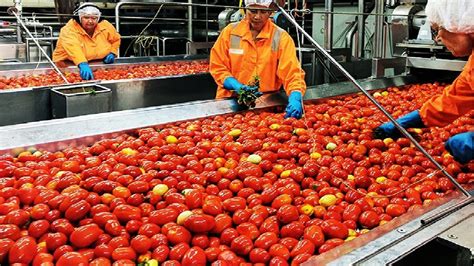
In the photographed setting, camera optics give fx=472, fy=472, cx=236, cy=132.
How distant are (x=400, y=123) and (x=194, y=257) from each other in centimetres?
205

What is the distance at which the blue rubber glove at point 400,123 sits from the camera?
3.13 m

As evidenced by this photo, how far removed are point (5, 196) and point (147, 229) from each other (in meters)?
0.72

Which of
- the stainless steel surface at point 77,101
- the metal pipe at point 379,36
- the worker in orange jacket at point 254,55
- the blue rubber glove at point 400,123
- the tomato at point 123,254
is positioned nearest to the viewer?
the tomato at point 123,254

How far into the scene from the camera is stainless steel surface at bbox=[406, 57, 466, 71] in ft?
16.0

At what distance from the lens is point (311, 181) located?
241 centimetres

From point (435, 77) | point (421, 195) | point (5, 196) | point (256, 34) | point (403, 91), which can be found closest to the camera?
point (5, 196)

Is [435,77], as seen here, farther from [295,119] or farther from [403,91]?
[295,119]

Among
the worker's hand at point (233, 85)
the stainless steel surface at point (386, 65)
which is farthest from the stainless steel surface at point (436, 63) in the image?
the worker's hand at point (233, 85)

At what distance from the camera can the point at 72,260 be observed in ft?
5.11

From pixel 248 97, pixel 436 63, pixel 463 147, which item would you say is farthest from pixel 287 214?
pixel 436 63

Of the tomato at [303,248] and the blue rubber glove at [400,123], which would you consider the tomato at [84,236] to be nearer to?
the tomato at [303,248]

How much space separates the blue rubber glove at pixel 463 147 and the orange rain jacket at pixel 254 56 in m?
1.72

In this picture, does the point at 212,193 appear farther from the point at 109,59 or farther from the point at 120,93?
the point at 109,59

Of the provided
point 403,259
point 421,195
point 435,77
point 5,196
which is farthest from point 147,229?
point 435,77
